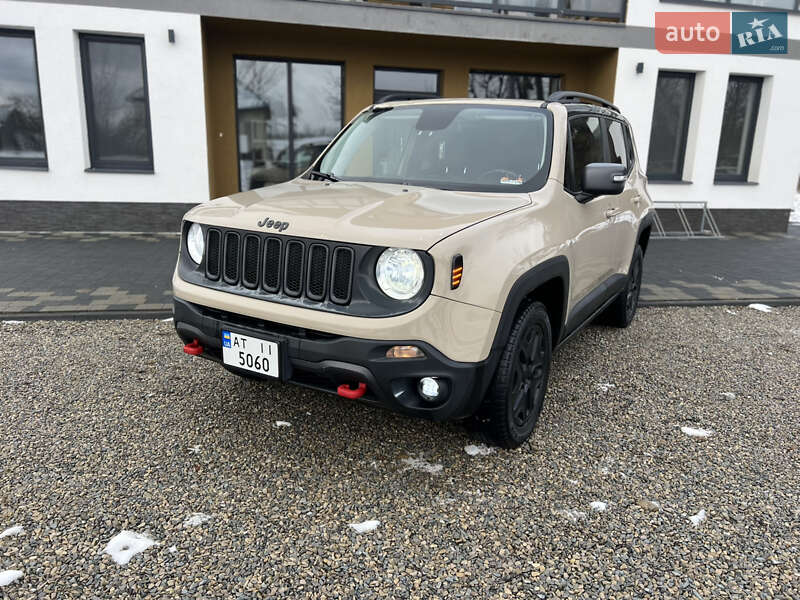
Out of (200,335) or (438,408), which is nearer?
(438,408)

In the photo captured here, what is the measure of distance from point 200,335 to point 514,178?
1.91 m

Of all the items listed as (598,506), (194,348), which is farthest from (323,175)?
(598,506)

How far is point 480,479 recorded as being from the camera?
2881 mm

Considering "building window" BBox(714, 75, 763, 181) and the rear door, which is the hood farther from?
"building window" BBox(714, 75, 763, 181)

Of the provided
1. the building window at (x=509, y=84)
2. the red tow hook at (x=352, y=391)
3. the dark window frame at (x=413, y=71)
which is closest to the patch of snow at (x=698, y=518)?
the red tow hook at (x=352, y=391)

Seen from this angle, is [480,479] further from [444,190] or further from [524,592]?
[444,190]

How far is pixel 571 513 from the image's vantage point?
2.64m

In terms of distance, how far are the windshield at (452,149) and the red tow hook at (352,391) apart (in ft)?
4.44

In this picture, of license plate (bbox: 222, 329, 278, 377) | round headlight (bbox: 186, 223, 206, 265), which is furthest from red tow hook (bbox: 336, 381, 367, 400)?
round headlight (bbox: 186, 223, 206, 265)

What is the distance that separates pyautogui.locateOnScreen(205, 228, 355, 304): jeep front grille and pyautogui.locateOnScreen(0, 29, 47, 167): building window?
27.8 ft

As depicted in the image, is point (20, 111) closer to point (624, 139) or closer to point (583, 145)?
point (624, 139)

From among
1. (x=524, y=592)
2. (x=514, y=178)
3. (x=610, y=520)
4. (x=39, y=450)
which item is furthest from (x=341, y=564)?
(x=514, y=178)

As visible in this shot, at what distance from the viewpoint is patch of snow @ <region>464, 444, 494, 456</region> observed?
10.2 feet

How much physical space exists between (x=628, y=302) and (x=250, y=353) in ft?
12.5
